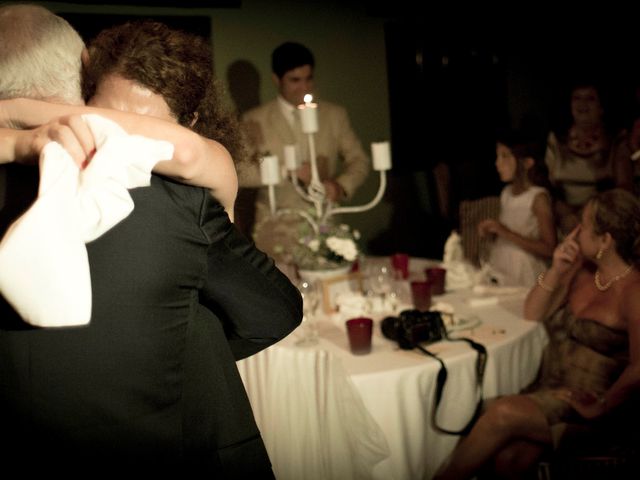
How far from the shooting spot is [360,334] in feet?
6.58

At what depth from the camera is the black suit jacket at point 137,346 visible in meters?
0.85

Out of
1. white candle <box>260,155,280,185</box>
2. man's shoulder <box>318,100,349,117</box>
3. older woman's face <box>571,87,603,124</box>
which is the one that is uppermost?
man's shoulder <box>318,100,349,117</box>

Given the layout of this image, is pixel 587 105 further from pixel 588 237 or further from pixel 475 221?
pixel 588 237

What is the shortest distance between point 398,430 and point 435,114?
12.8 feet

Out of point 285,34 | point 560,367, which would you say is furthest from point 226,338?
point 285,34

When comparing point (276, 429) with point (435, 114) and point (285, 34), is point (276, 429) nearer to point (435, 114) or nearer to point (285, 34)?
point (285, 34)

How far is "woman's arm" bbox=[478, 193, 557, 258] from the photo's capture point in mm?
3150

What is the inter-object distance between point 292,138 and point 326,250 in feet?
5.27

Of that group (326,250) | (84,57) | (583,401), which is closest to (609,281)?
(583,401)

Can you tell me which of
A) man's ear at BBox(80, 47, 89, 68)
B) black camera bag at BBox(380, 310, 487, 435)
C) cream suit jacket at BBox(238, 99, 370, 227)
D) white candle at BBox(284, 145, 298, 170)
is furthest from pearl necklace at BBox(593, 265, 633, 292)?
man's ear at BBox(80, 47, 89, 68)

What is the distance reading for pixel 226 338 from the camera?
3.48 feet

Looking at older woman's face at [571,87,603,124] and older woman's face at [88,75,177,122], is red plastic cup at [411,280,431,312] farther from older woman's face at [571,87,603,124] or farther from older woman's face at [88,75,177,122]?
older woman's face at [571,87,603,124]

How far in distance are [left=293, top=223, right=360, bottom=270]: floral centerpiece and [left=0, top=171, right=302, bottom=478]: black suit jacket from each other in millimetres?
1477

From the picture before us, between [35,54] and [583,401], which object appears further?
[583,401]
